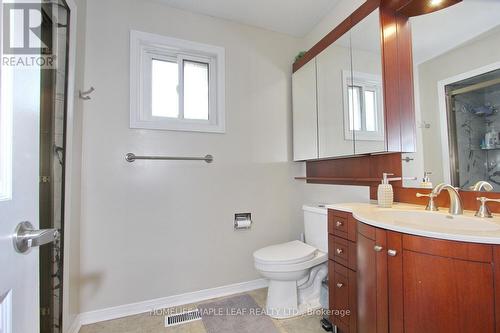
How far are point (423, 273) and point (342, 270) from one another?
1.98 ft

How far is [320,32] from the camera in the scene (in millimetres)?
2236

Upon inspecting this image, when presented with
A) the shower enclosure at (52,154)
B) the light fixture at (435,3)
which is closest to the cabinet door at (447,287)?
the light fixture at (435,3)

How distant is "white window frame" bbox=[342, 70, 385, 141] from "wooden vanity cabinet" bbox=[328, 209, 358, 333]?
541 mm

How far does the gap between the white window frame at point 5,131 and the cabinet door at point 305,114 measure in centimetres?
186

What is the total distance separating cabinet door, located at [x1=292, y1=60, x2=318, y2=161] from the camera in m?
2.04

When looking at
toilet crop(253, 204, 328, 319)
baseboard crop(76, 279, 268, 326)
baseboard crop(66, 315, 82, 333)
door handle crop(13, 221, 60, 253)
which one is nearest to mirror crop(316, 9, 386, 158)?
toilet crop(253, 204, 328, 319)

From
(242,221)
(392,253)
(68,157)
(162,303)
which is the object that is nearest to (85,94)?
(68,157)

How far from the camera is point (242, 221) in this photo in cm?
212

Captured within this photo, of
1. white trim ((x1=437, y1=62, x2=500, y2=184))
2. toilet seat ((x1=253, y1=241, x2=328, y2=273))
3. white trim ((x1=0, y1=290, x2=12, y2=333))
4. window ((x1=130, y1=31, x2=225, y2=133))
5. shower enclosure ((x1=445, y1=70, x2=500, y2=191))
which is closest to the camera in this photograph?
white trim ((x1=0, y1=290, x2=12, y2=333))

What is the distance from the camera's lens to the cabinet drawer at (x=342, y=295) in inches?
52.4

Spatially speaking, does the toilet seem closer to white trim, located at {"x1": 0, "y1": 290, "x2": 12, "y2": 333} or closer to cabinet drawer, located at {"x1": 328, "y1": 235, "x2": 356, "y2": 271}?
cabinet drawer, located at {"x1": 328, "y1": 235, "x2": 356, "y2": 271}

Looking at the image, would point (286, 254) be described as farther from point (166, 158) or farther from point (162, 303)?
point (166, 158)

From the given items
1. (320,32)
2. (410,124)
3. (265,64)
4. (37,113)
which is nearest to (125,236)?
(37,113)

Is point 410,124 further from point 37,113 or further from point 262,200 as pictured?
point 37,113
